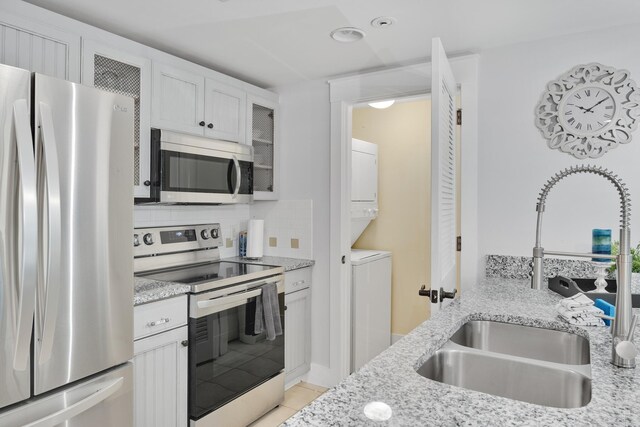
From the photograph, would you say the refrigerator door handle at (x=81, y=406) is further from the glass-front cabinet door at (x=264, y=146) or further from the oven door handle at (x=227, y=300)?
the glass-front cabinet door at (x=264, y=146)

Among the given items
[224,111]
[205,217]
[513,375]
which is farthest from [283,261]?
[513,375]

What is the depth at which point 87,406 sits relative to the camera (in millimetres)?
1531

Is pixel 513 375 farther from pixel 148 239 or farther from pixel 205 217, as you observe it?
pixel 205 217

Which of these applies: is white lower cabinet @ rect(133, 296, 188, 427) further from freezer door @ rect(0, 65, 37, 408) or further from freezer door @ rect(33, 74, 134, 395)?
freezer door @ rect(0, 65, 37, 408)

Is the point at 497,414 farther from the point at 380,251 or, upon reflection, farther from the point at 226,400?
the point at 380,251

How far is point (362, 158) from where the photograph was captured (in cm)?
374

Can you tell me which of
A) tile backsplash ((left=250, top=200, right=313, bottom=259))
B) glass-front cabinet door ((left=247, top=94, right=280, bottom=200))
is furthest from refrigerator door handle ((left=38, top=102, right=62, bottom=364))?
tile backsplash ((left=250, top=200, right=313, bottom=259))

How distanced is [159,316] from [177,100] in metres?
1.27

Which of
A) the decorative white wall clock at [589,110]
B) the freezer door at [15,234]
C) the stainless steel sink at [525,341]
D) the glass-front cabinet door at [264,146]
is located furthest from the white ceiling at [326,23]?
the stainless steel sink at [525,341]

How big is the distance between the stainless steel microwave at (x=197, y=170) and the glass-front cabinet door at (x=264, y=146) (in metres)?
0.18

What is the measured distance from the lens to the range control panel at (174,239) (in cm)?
254

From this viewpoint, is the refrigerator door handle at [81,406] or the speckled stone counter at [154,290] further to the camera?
the speckled stone counter at [154,290]

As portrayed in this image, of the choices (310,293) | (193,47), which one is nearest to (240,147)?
(193,47)

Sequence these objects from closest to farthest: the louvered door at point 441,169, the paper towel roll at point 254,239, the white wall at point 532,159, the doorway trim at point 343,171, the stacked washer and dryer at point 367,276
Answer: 1. the louvered door at point 441,169
2. the white wall at point 532,159
3. the doorway trim at point 343,171
4. the paper towel roll at point 254,239
5. the stacked washer and dryer at point 367,276
